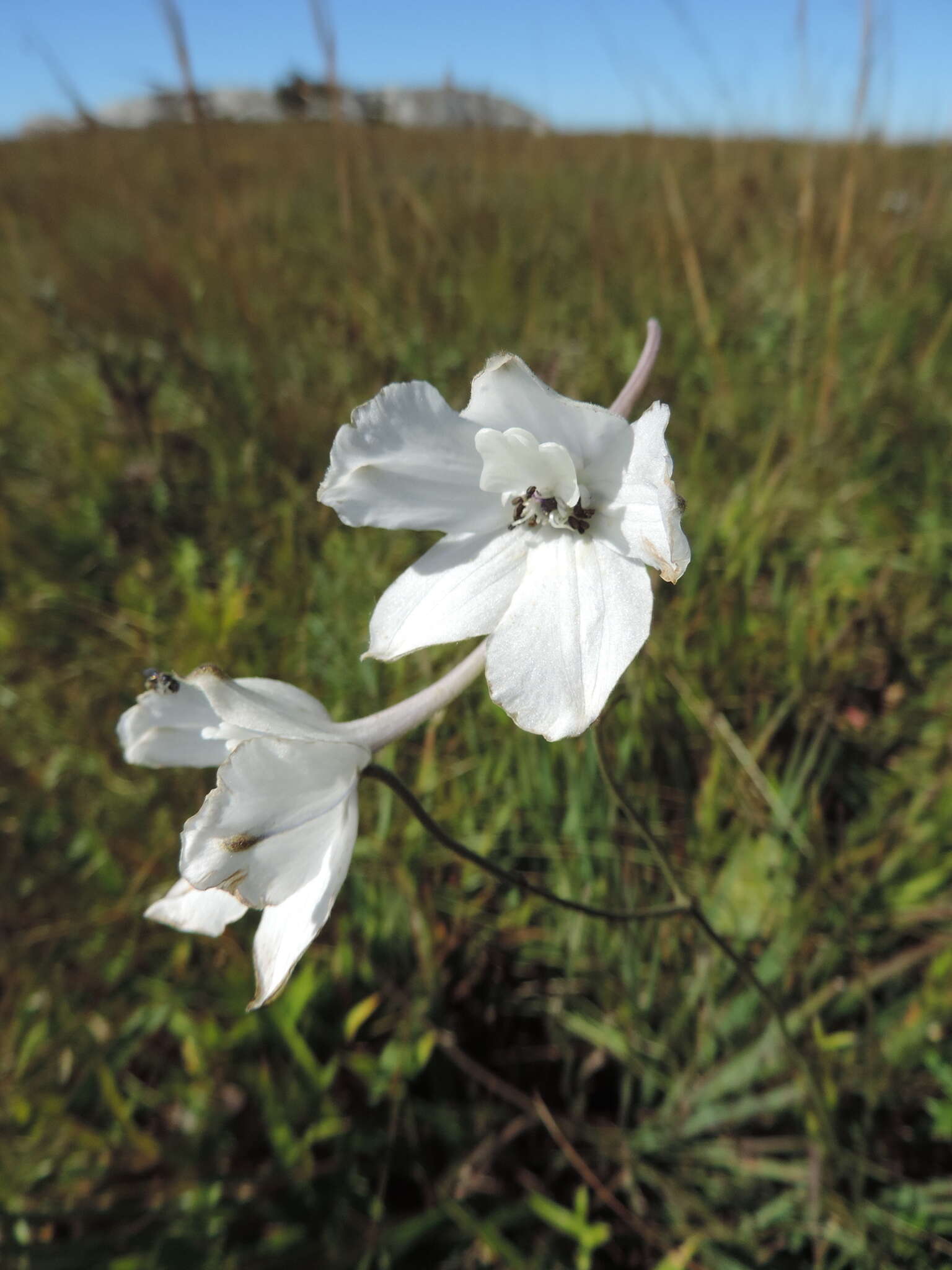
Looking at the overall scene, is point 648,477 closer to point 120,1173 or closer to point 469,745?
point 469,745

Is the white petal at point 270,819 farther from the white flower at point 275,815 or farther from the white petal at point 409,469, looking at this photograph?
the white petal at point 409,469

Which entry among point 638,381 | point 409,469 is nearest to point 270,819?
point 409,469

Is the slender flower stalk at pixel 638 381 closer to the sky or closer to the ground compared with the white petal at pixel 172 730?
closer to the sky

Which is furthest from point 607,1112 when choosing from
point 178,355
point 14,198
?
Result: point 14,198

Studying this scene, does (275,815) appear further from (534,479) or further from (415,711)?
(534,479)

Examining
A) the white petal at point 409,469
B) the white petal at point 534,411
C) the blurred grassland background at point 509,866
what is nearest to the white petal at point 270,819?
the white petal at point 409,469

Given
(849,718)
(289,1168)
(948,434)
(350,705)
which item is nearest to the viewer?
(289,1168)
